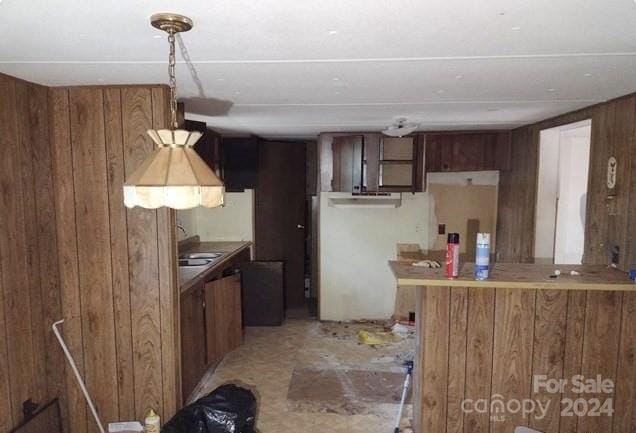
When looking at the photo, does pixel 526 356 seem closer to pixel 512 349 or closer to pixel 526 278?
pixel 512 349

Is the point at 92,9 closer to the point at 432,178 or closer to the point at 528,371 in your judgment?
the point at 528,371

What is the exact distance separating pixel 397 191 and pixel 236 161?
175cm

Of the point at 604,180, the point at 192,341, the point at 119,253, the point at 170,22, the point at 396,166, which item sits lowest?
the point at 192,341

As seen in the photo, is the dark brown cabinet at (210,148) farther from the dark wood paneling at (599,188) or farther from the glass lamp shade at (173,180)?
the dark wood paneling at (599,188)

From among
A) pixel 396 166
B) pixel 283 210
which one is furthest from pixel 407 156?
pixel 283 210

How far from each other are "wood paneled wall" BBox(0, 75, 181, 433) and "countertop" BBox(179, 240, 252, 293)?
18.6 inches

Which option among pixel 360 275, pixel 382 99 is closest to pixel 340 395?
pixel 360 275

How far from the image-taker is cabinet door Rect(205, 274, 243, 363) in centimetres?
348

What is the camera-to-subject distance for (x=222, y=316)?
12.0ft

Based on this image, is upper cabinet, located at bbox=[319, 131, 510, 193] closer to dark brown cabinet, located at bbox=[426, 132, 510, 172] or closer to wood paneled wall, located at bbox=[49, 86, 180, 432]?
dark brown cabinet, located at bbox=[426, 132, 510, 172]

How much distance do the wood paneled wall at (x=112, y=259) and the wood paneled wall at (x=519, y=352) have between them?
4.90 feet

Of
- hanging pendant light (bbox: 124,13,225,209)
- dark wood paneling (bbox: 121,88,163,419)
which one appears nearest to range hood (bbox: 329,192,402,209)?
dark wood paneling (bbox: 121,88,163,419)

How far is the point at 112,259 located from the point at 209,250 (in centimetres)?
187

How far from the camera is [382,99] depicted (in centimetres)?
269
